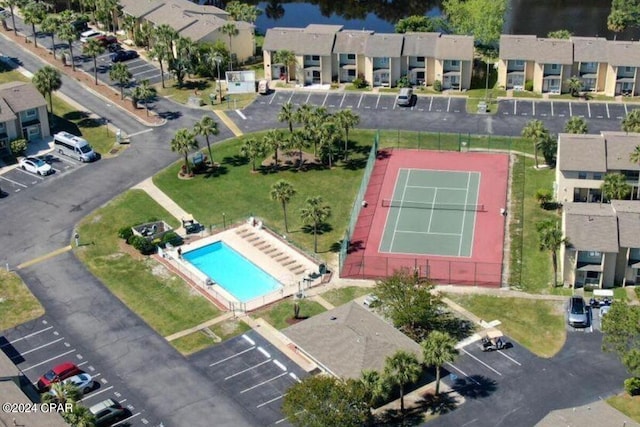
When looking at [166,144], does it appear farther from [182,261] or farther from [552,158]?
[552,158]

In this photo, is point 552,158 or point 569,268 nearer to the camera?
point 569,268

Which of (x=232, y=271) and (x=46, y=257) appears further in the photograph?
(x=46, y=257)

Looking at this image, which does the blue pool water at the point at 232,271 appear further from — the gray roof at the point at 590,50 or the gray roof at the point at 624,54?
the gray roof at the point at 624,54

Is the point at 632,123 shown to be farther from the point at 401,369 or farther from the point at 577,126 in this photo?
the point at 401,369

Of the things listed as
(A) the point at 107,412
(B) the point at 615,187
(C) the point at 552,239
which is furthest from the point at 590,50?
(A) the point at 107,412

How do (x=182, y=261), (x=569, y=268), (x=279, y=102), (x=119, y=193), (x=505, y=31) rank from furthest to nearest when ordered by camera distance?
1. (x=505, y=31)
2. (x=279, y=102)
3. (x=119, y=193)
4. (x=182, y=261)
5. (x=569, y=268)

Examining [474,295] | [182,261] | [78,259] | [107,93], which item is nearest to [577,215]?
[474,295]

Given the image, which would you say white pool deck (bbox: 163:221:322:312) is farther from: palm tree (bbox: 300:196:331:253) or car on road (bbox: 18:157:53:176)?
car on road (bbox: 18:157:53:176)
